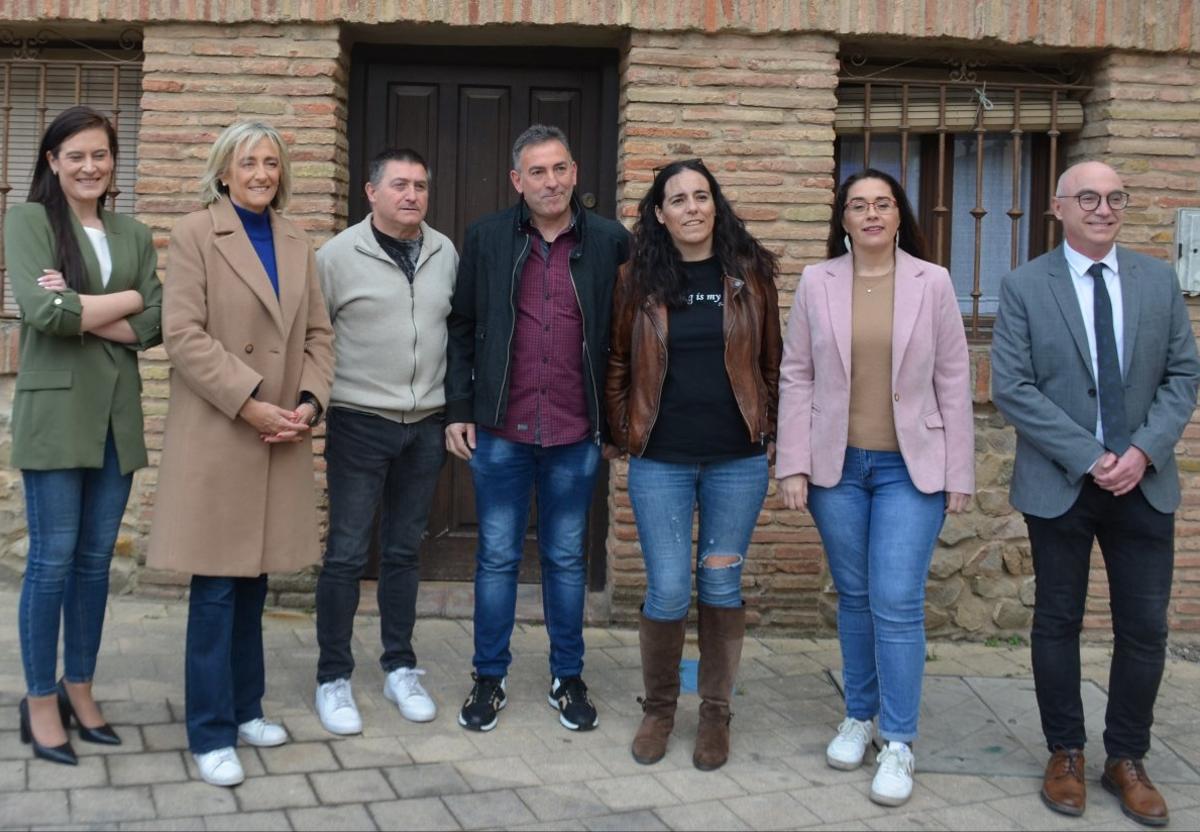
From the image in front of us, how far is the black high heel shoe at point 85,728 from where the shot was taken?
4484 mm

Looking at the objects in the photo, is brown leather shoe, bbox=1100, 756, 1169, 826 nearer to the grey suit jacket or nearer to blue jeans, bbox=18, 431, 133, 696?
the grey suit jacket

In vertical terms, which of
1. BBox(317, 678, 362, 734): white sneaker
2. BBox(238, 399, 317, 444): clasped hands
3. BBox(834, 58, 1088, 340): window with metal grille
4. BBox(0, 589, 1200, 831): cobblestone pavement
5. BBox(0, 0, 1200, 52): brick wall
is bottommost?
BBox(0, 589, 1200, 831): cobblestone pavement

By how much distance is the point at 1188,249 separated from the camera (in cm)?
617

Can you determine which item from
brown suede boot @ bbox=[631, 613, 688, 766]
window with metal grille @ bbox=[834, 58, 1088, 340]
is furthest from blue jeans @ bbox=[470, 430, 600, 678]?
window with metal grille @ bbox=[834, 58, 1088, 340]

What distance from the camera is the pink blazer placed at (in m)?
4.31

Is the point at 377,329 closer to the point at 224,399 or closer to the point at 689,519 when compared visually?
the point at 224,399

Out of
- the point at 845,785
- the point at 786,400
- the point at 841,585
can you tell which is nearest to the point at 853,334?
the point at 786,400

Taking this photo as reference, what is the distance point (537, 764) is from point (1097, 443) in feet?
6.75

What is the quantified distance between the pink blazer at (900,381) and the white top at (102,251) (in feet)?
7.23

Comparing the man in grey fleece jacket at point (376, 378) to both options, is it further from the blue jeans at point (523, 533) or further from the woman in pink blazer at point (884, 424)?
the woman in pink blazer at point (884, 424)

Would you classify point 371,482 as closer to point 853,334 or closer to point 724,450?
point 724,450

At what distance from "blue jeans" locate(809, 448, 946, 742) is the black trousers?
1.22ft

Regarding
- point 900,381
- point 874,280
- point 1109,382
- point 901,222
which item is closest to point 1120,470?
A: point 1109,382

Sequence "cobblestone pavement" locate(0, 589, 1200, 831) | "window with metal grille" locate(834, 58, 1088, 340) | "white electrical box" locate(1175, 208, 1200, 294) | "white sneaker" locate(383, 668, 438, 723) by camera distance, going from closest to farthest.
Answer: "cobblestone pavement" locate(0, 589, 1200, 831) → "white sneaker" locate(383, 668, 438, 723) → "white electrical box" locate(1175, 208, 1200, 294) → "window with metal grille" locate(834, 58, 1088, 340)
